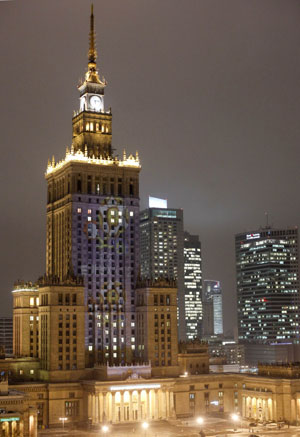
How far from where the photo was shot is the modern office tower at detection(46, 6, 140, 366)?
167 metres

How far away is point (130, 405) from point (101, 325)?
20.3 m

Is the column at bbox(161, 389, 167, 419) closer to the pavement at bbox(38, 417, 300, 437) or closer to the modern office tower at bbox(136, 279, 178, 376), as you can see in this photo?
the pavement at bbox(38, 417, 300, 437)

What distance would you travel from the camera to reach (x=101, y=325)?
546ft

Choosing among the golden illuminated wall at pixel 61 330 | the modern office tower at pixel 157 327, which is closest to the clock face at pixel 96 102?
the modern office tower at pixel 157 327

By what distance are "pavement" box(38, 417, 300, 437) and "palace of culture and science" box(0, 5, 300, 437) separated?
11.9 ft

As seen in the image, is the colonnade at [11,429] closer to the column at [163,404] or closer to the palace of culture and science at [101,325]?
the palace of culture and science at [101,325]

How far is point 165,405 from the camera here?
156 metres

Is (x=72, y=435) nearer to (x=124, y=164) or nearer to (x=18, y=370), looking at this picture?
(x=18, y=370)

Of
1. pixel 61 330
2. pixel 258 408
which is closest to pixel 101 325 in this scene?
pixel 61 330

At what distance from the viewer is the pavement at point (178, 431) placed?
13988 centimetres

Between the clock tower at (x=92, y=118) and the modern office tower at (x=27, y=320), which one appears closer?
the modern office tower at (x=27, y=320)

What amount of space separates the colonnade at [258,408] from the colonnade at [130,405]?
59.6 ft

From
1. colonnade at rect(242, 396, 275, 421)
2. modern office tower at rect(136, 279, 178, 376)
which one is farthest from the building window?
colonnade at rect(242, 396, 275, 421)

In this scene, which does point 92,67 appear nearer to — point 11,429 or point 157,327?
point 157,327
